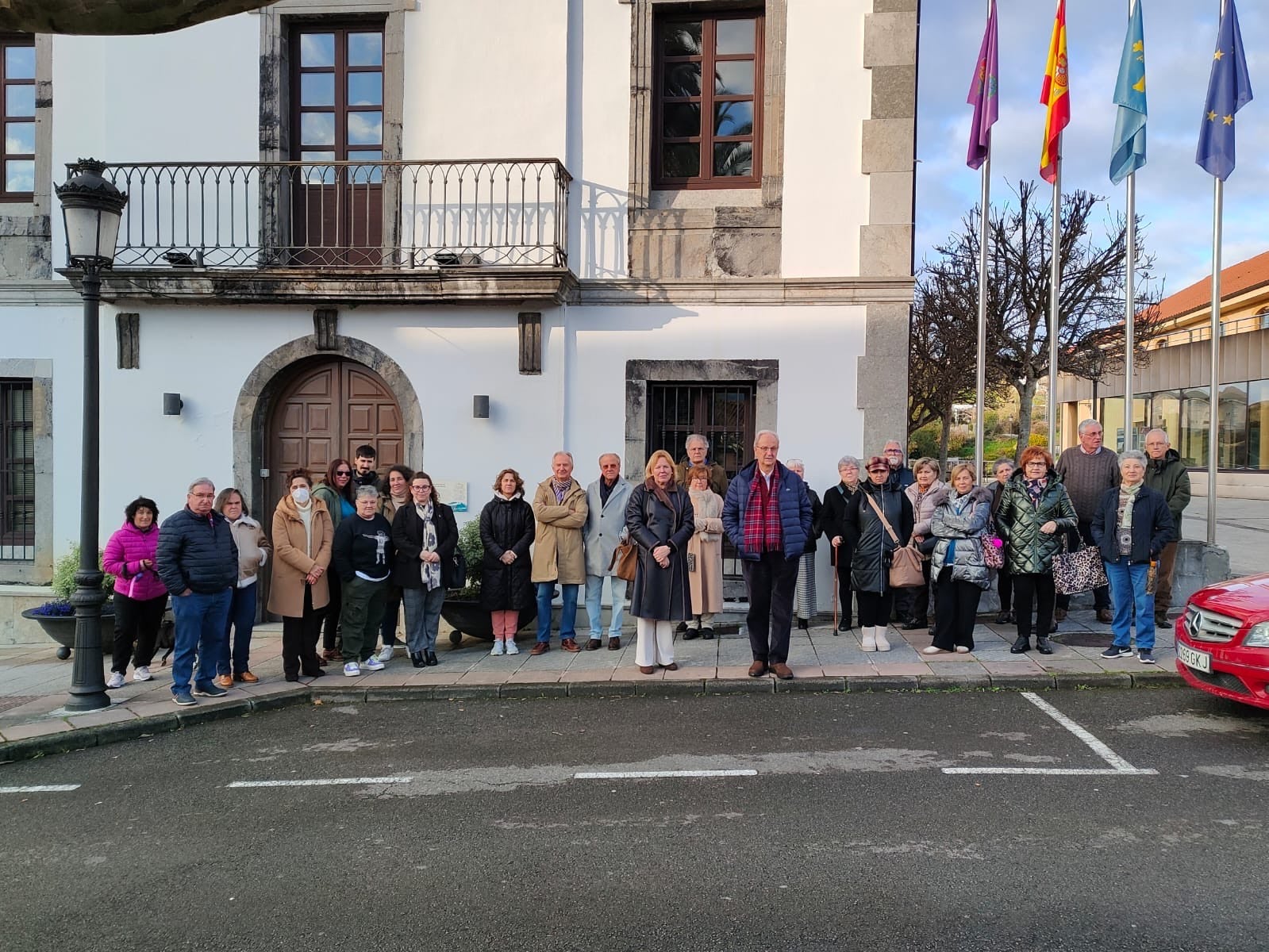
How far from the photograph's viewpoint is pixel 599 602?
8.88m

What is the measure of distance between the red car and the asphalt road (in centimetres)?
31

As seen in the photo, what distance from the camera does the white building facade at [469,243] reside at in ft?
32.1

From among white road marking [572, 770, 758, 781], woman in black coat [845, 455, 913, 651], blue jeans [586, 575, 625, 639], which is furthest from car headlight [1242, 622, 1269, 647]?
blue jeans [586, 575, 625, 639]

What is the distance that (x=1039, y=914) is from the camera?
3453 millimetres

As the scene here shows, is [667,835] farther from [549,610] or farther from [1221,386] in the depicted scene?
[1221,386]

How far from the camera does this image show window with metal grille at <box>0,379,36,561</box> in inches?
423

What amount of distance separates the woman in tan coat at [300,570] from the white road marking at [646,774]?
3.35 m

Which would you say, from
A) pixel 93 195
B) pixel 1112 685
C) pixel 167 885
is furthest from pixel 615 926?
pixel 93 195

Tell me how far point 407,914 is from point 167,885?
45.4 inches

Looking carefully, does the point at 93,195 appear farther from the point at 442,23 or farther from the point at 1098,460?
the point at 1098,460

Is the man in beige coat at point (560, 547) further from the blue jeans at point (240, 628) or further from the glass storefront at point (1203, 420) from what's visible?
the glass storefront at point (1203, 420)

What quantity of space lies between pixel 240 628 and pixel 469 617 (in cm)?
212

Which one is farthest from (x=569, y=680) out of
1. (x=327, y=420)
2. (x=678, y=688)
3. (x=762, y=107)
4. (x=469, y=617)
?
(x=762, y=107)

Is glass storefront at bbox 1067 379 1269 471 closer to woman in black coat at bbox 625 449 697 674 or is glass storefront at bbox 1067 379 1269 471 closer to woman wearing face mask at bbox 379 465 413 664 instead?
woman in black coat at bbox 625 449 697 674
